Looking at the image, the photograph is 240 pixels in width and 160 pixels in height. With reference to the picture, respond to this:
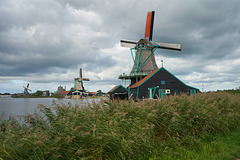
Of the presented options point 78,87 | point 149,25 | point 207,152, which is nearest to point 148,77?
point 149,25

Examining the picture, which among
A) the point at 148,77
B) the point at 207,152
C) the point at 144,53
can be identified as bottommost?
the point at 207,152

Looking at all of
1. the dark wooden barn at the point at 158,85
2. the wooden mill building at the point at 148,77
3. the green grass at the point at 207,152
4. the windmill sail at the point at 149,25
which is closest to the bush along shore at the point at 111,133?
the green grass at the point at 207,152

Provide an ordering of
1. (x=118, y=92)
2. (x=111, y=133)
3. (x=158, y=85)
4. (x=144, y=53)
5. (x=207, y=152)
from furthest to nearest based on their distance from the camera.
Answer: (x=144, y=53)
(x=118, y=92)
(x=158, y=85)
(x=207, y=152)
(x=111, y=133)

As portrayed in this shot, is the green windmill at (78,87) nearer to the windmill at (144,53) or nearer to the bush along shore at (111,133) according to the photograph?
the windmill at (144,53)

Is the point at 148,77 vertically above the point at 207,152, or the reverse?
the point at 148,77

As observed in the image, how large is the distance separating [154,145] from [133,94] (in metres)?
18.1

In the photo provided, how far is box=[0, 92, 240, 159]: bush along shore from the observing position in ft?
10.5

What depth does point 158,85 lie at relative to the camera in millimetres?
21375

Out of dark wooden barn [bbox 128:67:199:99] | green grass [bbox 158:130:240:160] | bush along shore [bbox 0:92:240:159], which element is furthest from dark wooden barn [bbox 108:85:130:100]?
green grass [bbox 158:130:240:160]

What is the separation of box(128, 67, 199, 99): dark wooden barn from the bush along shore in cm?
1369

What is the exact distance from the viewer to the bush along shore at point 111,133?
3201 millimetres

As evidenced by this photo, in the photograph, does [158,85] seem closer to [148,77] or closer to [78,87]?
[148,77]

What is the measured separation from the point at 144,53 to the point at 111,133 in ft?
85.5

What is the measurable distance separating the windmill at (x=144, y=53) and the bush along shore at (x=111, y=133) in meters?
20.1
